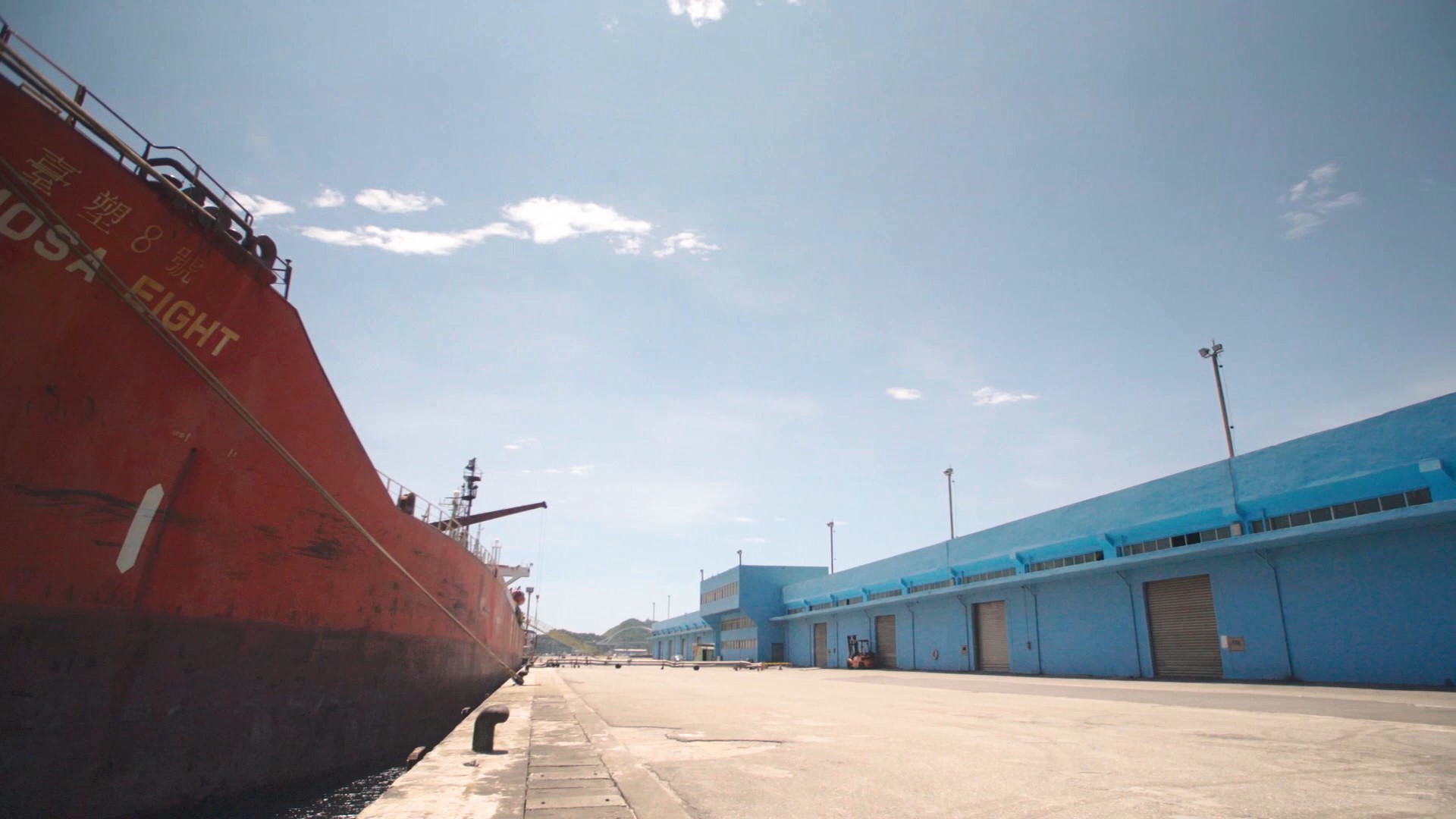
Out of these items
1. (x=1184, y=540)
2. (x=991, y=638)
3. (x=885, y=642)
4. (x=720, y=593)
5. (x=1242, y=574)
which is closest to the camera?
(x=1242, y=574)

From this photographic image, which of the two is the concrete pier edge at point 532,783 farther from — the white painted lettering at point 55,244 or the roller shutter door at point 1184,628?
the roller shutter door at point 1184,628

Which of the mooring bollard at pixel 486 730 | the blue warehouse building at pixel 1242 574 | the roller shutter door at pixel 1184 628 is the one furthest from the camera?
the roller shutter door at pixel 1184 628

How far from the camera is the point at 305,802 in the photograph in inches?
275

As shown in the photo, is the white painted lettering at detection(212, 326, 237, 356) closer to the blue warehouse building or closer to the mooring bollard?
the mooring bollard

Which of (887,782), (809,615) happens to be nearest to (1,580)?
(887,782)

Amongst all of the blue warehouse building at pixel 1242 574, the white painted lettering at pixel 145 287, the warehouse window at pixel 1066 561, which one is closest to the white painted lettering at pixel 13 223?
the white painted lettering at pixel 145 287

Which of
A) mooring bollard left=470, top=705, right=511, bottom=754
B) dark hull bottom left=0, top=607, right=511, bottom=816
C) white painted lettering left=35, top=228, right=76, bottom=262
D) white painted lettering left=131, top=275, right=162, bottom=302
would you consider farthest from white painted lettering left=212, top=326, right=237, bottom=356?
mooring bollard left=470, top=705, right=511, bottom=754

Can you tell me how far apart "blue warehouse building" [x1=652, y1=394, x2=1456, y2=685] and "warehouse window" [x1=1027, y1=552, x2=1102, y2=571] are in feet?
0.22

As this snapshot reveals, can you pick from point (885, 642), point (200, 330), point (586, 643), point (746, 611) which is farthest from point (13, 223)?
point (586, 643)

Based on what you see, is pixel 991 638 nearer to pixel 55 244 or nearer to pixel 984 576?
pixel 984 576

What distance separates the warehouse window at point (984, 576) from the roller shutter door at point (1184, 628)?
6.68 m

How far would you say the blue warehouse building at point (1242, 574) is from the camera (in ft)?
53.4

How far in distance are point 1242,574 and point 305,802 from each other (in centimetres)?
2298

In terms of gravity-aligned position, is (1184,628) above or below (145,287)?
below
